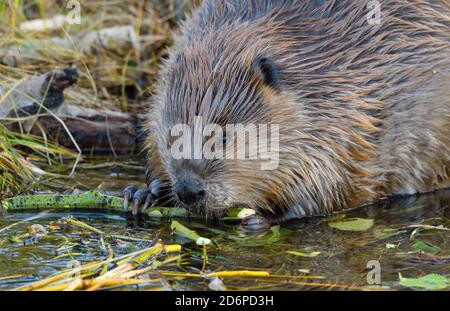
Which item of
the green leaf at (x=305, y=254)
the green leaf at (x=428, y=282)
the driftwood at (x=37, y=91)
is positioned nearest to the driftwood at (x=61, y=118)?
the driftwood at (x=37, y=91)

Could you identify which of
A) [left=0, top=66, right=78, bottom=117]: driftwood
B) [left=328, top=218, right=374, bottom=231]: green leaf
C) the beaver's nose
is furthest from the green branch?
[left=0, top=66, right=78, bottom=117]: driftwood

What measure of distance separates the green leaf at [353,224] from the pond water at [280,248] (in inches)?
1.6

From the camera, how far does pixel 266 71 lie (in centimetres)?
470

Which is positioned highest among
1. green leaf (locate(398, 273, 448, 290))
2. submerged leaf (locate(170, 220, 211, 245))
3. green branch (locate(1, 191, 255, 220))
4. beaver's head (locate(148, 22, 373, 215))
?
beaver's head (locate(148, 22, 373, 215))

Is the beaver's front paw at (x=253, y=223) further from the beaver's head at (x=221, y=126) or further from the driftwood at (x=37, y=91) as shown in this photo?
the driftwood at (x=37, y=91)

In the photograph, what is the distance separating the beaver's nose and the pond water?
0.21 meters

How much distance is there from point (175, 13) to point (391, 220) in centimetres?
365

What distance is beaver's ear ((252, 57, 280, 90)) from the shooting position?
4664mm

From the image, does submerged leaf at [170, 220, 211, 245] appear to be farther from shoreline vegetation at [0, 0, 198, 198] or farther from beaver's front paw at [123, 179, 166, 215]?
shoreline vegetation at [0, 0, 198, 198]

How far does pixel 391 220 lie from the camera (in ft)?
16.1

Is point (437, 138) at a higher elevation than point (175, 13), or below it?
below

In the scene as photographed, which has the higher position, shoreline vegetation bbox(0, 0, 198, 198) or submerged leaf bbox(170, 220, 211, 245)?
shoreline vegetation bbox(0, 0, 198, 198)
